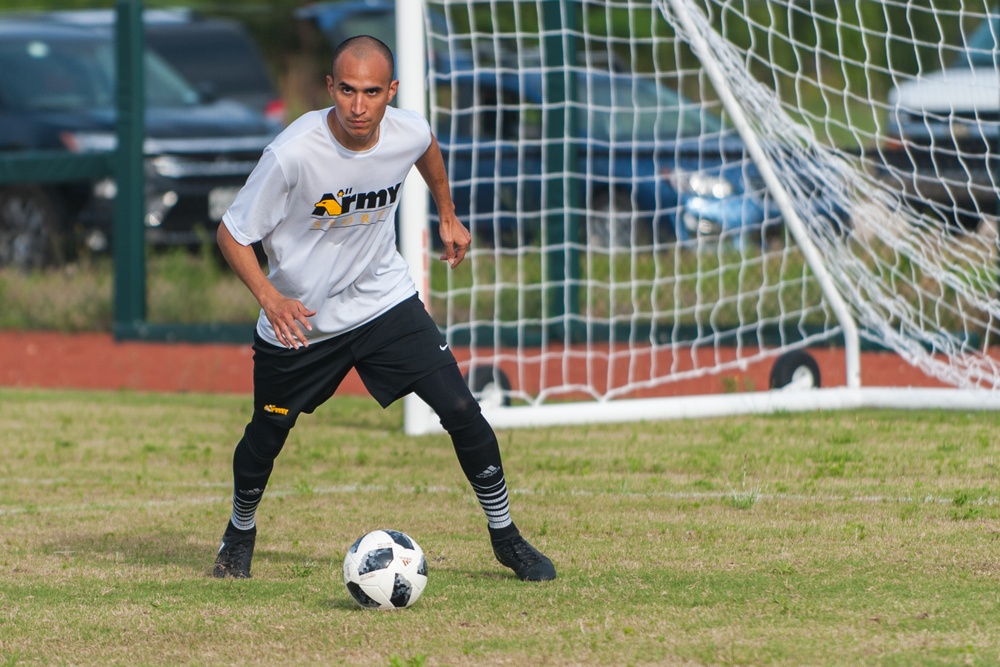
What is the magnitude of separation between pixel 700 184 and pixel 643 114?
3.91 ft

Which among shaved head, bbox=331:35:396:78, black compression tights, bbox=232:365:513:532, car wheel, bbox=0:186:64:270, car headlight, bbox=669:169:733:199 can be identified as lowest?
black compression tights, bbox=232:365:513:532

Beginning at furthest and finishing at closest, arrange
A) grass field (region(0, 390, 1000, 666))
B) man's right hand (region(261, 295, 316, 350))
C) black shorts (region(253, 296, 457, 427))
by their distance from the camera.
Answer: black shorts (region(253, 296, 457, 427))
man's right hand (region(261, 295, 316, 350))
grass field (region(0, 390, 1000, 666))

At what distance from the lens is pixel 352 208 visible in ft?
17.0

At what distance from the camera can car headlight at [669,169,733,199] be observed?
11.0 m

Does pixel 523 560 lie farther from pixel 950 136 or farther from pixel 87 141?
pixel 87 141

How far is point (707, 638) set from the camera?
14.4ft

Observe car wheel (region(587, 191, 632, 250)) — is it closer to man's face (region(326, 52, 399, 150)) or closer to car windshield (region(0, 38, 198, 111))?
car windshield (region(0, 38, 198, 111))

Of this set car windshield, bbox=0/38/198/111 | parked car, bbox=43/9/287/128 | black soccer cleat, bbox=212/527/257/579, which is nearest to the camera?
black soccer cleat, bbox=212/527/257/579

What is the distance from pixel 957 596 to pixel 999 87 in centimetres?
466

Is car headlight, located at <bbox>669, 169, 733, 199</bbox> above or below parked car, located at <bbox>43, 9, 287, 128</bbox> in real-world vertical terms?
below

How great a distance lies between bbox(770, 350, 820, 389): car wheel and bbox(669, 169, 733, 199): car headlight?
6.04 feet

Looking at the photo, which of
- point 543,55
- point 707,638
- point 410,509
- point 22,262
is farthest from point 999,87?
point 22,262

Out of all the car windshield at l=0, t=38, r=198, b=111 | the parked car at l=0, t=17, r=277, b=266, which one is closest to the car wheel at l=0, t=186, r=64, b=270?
the parked car at l=0, t=17, r=277, b=266

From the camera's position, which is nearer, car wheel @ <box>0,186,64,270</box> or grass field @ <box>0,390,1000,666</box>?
grass field @ <box>0,390,1000,666</box>
